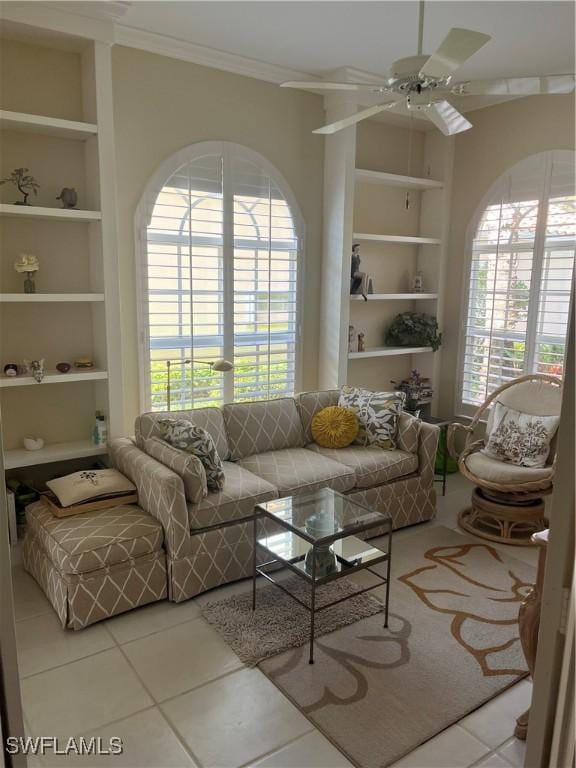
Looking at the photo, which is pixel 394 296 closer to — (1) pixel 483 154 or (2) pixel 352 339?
(2) pixel 352 339

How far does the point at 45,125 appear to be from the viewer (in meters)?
3.26

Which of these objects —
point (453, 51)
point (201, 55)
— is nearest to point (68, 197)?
point (201, 55)

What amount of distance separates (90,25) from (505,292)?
11.6ft

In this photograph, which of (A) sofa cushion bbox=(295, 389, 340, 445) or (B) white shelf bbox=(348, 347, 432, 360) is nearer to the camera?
(A) sofa cushion bbox=(295, 389, 340, 445)

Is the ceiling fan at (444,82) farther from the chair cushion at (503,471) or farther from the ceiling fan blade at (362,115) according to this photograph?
the chair cushion at (503,471)

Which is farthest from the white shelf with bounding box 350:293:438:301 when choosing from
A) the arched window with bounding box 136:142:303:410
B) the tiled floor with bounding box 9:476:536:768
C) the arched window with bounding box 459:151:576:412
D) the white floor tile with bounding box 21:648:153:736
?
the white floor tile with bounding box 21:648:153:736

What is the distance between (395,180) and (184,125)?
1863 mm

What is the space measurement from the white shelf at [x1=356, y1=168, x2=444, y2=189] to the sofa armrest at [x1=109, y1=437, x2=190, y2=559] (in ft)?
9.51

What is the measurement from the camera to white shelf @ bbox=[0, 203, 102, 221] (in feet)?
10.5

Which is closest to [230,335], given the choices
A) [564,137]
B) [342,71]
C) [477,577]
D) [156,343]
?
[156,343]

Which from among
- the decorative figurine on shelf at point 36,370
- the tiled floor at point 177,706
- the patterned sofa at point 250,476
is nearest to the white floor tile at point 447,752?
the tiled floor at point 177,706

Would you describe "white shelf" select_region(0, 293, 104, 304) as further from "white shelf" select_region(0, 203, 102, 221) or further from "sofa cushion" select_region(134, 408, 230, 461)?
"sofa cushion" select_region(134, 408, 230, 461)

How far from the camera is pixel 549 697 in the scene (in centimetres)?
99

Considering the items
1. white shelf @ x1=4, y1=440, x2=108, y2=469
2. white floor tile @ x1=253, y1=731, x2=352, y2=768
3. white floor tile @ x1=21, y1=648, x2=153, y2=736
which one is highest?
white shelf @ x1=4, y1=440, x2=108, y2=469
